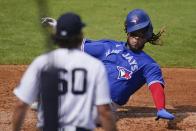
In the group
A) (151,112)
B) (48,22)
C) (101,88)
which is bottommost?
(151,112)

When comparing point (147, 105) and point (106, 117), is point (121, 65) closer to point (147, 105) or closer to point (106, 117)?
point (147, 105)

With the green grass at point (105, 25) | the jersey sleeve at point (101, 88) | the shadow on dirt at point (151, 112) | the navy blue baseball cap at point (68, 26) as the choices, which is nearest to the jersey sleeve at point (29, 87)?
the navy blue baseball cap at point (68, 26)

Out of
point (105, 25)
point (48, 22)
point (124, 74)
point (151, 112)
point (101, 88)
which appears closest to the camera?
point (101, 88)

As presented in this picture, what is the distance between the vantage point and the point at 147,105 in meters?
8.80

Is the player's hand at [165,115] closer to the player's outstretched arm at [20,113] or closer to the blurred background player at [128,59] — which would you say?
the blurred background player at [128,59]

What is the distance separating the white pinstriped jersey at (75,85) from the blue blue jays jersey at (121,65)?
107 inches

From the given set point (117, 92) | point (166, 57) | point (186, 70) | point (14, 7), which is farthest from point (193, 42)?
point (117, 92)

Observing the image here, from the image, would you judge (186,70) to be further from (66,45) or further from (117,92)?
(66,45)

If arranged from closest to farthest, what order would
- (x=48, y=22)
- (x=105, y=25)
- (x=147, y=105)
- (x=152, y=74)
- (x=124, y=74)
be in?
(x=48, y=22)
(x=152, y=74)
(x=124, y=74)
(x=147, y=105)
(x=105, y=25)

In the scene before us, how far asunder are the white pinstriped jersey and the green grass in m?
7.08

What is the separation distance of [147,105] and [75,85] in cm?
474

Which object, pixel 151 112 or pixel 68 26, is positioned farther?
pixel 151 112

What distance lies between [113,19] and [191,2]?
367 cm

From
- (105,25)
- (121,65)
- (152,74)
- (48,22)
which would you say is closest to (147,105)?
(121,65)
